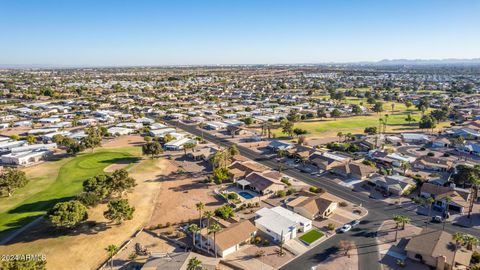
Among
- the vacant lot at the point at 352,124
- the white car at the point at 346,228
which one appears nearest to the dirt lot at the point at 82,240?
the white car at the point at 346,228

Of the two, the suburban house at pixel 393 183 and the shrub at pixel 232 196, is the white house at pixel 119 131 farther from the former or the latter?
the suburban house at pixel 393 183

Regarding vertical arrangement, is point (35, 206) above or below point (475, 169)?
below

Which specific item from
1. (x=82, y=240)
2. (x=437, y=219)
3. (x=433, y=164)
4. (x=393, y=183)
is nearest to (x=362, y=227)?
(x=437, y=219)

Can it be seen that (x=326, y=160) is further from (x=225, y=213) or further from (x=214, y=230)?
(x=214, y=230)

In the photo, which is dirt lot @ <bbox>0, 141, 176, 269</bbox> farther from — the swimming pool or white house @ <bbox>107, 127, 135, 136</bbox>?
white house @ <bbox>107, 127, 135, 136</bbox>

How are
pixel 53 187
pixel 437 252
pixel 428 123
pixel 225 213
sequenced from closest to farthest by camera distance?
pixel 437 252 → pixel 225 213 → pixel 53 187 → pixel 428 123

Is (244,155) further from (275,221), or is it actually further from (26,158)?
(26,158)

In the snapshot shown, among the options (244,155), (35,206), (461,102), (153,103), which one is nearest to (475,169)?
(244,155)
